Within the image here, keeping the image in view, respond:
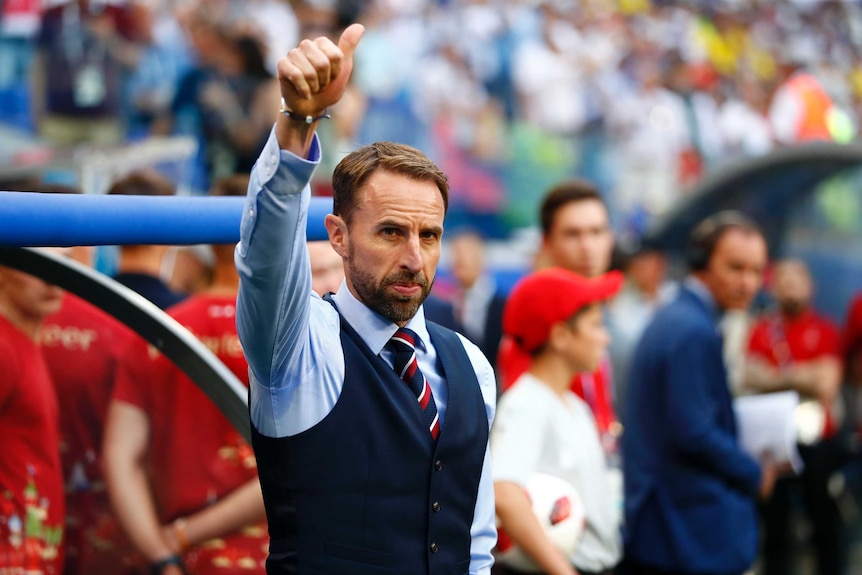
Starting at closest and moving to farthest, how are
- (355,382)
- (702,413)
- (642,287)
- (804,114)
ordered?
(355,382) → (702,413) → (642,287) → (804,114)

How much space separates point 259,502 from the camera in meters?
2.69

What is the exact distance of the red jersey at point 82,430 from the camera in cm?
256

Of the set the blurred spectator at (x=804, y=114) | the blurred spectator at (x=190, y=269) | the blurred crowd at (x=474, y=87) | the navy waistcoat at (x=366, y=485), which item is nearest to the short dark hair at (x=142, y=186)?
the blurred spectator at (x=190, y=269)

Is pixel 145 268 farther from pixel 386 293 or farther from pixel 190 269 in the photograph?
pixel 386 293

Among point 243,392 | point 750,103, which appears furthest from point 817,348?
point 750,103

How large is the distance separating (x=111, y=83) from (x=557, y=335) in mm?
4908

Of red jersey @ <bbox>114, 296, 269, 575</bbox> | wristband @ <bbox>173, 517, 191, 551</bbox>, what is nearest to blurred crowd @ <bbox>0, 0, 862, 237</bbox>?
red jersey @ <bbox>114, 296, 269, 575</bbox>

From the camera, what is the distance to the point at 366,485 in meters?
1.91

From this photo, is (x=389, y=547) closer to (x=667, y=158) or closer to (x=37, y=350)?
(x=37, y=350)

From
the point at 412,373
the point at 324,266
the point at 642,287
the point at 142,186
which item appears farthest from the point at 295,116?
the point at 642,287

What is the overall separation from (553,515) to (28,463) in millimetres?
1508

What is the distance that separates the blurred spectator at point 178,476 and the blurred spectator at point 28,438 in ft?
0.44

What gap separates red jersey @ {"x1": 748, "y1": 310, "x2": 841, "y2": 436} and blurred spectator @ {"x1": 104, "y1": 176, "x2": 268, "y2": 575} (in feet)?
16.9

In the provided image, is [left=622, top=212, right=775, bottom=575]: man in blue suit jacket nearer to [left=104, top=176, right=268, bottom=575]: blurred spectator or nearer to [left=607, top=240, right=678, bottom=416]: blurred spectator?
[left=104, top=176, right=268, bottom=575]: blurred spectator
